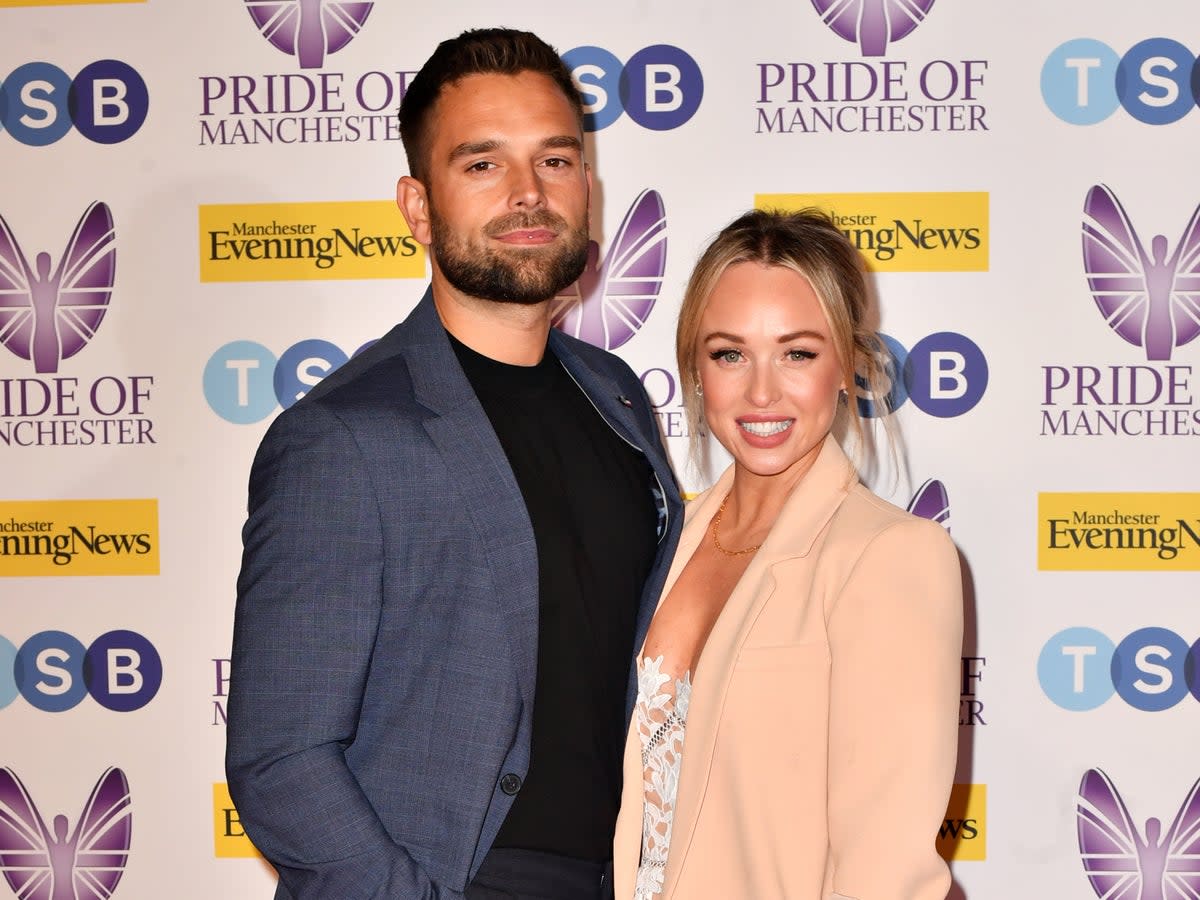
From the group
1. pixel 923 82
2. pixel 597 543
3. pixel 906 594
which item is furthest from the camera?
pixel 923 82

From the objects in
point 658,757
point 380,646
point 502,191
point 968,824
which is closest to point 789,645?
point 658,757

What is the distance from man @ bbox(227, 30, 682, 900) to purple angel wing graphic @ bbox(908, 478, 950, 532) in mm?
1402

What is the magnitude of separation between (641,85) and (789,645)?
220 centimetres

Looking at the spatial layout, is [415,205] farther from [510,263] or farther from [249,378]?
[249,378]

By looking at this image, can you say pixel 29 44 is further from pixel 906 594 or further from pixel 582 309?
pixel 906 594

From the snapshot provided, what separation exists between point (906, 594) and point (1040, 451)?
6.13 feet

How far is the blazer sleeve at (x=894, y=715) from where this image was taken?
75.7 inches

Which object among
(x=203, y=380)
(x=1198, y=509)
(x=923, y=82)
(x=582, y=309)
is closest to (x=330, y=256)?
(x=203, y=380)

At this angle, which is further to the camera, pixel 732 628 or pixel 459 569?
pixel 732 628

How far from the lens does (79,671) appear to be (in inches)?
149

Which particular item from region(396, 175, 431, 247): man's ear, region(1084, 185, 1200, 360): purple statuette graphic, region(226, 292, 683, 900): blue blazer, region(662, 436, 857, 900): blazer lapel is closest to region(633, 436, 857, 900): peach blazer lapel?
region(662, 436, 857, 900): blazer lapel

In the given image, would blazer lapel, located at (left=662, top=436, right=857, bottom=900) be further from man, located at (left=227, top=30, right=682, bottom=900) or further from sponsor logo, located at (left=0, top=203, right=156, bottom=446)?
sponsor logo, located at (left=0, top=203, right=156, bottom=446)

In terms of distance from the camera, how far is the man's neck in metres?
2.41

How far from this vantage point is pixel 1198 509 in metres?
3.60
